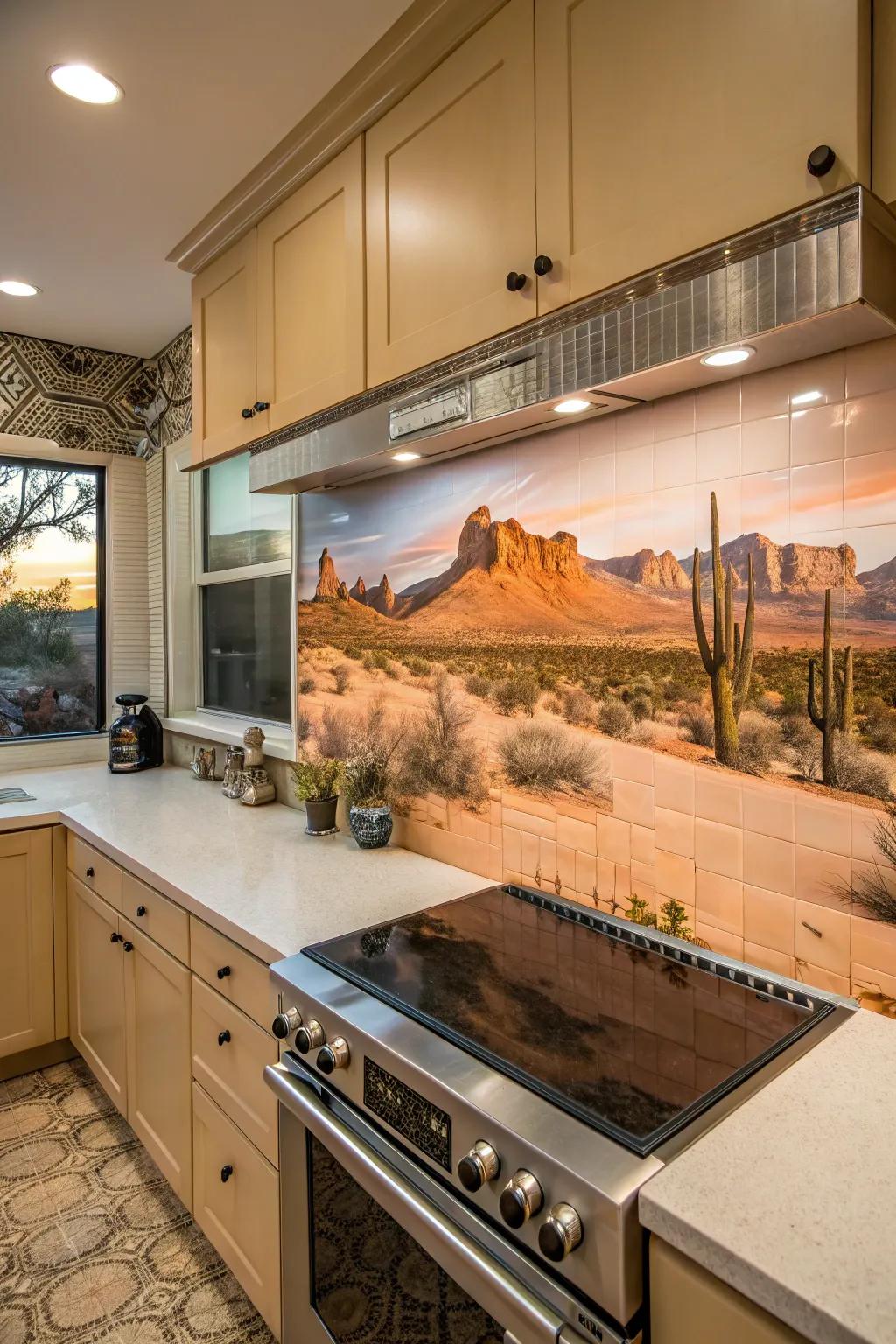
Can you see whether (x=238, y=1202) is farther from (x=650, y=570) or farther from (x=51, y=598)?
(x=51, y=598)

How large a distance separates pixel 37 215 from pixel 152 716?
5.93 feet

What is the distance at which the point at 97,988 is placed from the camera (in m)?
2.36

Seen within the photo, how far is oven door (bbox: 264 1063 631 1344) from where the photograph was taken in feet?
2.86

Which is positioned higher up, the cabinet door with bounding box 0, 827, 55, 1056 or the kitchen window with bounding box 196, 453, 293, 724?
the kitchen window with bounding box 196, 453, 293, 724

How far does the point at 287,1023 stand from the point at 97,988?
55.3 inches

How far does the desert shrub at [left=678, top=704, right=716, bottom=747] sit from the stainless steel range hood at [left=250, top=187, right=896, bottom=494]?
1.75 feet

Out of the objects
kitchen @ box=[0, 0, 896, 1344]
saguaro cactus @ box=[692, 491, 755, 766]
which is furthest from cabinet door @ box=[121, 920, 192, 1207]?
saguaro cactus @ box=[692, 491, 755, 766]

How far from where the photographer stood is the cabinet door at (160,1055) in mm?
1798

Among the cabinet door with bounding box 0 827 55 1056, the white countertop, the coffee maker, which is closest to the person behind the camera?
the white countertop

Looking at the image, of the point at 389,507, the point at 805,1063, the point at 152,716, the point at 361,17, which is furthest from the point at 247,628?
the point at 805,1063

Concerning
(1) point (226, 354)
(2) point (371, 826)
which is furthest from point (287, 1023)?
(1) point (226, 354)

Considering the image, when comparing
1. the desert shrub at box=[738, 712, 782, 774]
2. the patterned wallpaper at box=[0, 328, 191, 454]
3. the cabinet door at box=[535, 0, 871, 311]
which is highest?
the patterned wallpaper at box=[0, 328, 191, 454]

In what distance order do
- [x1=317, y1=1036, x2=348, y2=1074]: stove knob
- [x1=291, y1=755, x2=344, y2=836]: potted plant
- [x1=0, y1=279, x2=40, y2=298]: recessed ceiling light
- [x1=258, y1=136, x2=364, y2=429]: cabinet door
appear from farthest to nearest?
[x1=0, y1=279, x2=40, y2=298]: recessed ceiling light, [x1=291, y1=755, x2=344, y2=836]: potted plant, [x1=258, y1=136, x2=364, y2=429]: cabinet door, [x1=317, y1=1036, x2=348, y2=1074]: stove knob

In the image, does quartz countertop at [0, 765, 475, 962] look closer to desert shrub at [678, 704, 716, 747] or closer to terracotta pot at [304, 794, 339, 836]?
terracotta pot at [304, 794, 339, 836]
